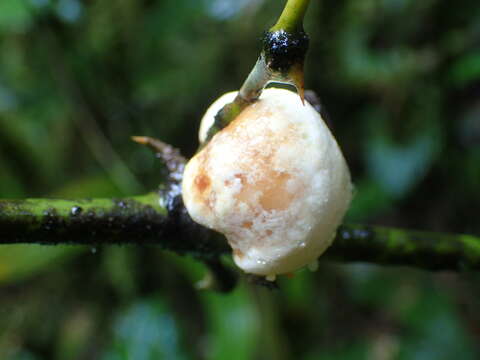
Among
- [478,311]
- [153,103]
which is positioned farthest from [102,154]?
[478,311]

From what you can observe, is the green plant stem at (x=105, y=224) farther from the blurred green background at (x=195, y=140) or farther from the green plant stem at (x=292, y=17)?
the blurred green background at (x=195, y=140)

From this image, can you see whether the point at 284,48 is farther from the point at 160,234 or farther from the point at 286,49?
the point at 160,234

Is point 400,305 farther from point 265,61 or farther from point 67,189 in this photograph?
point 265,61

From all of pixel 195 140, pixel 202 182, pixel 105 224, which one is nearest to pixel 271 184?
pixel 202 182

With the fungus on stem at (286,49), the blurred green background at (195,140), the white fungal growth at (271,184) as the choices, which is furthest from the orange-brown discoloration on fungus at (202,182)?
the blurred green background at (195,140)

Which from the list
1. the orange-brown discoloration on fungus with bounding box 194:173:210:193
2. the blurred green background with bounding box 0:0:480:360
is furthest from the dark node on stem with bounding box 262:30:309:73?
the blurred green background with bounding box 0:0:480:360

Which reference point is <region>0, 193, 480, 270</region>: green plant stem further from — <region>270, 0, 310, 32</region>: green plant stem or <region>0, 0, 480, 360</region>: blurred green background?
<region>0, 0, 480, 360</region>: blurred green background
